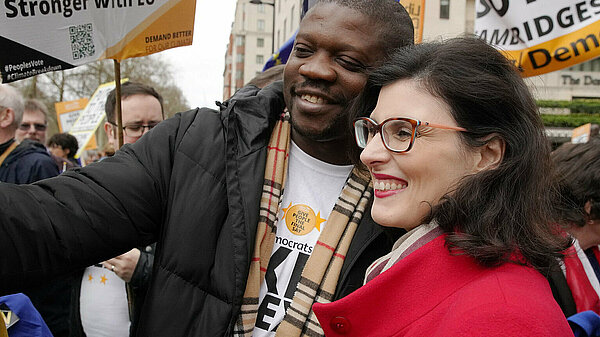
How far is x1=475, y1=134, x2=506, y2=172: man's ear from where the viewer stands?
1.44 meters

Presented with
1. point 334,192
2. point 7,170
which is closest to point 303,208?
point 334,192

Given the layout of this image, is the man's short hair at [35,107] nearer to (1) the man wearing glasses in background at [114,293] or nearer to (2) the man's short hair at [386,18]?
(1) the man wearing glasses in background at [114,293]

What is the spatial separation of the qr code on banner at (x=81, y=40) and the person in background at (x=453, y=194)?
3.73 ft

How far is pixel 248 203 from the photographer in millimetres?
1743

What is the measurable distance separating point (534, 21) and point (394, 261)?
3.18 metres

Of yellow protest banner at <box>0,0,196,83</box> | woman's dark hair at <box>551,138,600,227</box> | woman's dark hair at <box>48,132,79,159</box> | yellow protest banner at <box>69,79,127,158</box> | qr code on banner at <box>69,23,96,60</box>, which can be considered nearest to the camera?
yellow protest banner at <box>0,0,196,83</box>

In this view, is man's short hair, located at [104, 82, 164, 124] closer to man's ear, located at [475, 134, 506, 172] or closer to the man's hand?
the man's hand

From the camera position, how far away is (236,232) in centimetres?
169

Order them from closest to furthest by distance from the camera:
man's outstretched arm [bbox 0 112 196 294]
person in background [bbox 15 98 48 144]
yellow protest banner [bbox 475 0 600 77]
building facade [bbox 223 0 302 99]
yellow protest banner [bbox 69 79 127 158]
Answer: man's outstretched arm [bbox 0 112 196 294], yellow protest banner [bbox 475 0 600 77], person in background [bbox 15 98 48 144], yellow protest banner [bbox 69 79 127 158], building facade [bbox 223 0 302 99]

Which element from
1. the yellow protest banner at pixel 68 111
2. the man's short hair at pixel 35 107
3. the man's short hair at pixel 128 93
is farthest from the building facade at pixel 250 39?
the man's short hair at pixel 128 93

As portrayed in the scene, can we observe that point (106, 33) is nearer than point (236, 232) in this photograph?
No

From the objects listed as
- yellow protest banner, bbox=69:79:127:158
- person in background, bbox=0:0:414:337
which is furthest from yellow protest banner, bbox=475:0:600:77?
yellow protest banner, bbox=69:79:127:158

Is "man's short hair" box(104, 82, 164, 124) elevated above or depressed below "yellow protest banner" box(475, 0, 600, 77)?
below

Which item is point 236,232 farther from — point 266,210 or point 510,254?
point 510,254
